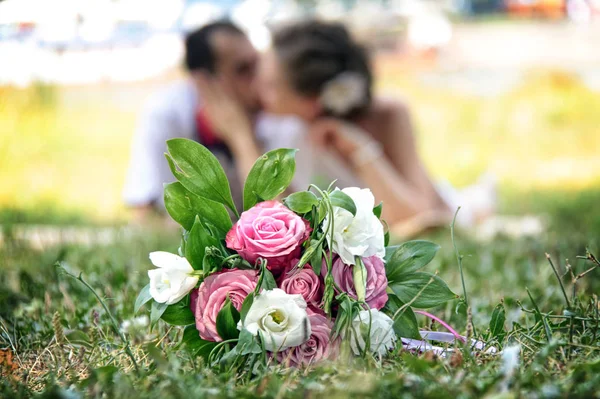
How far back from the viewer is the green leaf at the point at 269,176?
43.2 inches

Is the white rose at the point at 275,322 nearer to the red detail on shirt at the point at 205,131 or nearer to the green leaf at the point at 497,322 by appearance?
the green leaf at the point at 497,322

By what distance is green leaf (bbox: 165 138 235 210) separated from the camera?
1.08 meters

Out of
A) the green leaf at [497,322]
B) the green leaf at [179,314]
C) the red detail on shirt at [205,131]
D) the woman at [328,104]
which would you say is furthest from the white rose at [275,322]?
the red detail on shirt at [205,131]

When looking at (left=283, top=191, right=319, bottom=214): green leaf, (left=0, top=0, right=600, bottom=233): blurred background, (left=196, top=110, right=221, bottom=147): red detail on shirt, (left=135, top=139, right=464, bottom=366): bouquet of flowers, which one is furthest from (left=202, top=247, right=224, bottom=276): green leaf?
(left=0, top=0, right=600, bottom=233): blurred background

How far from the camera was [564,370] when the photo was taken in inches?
38.4

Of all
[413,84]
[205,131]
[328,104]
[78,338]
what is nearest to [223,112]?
[205,131]

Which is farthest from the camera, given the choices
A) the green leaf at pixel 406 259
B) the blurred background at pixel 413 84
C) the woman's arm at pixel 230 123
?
the blurred background at pixel 413 84

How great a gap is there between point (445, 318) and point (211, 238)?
56 cm

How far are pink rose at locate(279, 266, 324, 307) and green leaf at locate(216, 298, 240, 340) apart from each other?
0.24 feet

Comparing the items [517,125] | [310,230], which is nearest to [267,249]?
[310,230]

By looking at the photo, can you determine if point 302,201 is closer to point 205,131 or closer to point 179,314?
point 179,314

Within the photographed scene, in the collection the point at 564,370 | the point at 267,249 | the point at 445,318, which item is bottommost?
the point at 445,318

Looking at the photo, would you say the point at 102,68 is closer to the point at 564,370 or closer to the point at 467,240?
the point at 467,240

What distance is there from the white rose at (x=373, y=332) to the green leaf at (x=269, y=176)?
22cm
